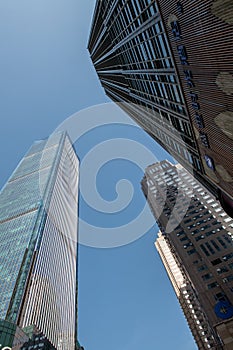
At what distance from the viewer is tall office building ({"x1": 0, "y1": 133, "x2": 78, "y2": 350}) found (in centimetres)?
7594

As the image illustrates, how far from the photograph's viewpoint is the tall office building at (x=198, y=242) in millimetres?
54188

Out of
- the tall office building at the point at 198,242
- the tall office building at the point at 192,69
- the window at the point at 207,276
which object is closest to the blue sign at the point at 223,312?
the tall office building at the point at 198,242

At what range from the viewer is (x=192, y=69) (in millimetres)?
18984

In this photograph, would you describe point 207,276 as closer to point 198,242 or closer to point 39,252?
point 198,242

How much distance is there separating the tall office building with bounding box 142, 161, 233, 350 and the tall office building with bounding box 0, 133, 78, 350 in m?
43.9

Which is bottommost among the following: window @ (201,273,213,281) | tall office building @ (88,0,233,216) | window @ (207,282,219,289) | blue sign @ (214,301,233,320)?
window @ (207,282,219,289)

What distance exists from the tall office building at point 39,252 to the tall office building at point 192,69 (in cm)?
6332

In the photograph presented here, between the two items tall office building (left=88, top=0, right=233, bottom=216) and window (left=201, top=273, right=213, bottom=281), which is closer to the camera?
tall office building (left=88, top=0, right=233, bottom=216)

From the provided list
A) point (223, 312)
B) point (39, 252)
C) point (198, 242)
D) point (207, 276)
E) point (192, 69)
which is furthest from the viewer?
point (39, 252)

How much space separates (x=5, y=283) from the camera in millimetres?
80188

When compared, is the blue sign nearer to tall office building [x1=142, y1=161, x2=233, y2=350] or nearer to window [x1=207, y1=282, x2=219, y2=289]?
tall office building [x1=142, y1=161, x2=233, y2=350]

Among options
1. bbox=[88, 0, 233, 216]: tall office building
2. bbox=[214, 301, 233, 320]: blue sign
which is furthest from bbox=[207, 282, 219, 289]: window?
bbox=[88, 0, 233, 216]: tall office building

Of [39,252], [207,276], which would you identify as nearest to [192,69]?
[207,276]

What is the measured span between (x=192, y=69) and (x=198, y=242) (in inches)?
2244
